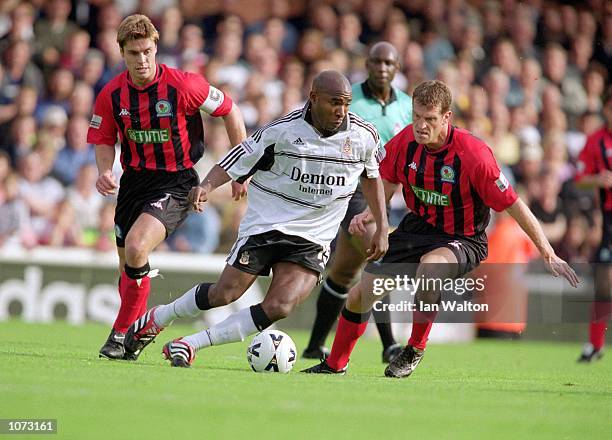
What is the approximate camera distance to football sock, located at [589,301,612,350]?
11312 millimetres

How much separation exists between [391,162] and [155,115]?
1.72 meters

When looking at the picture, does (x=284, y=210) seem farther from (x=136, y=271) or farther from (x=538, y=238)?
(x=538, y=238)

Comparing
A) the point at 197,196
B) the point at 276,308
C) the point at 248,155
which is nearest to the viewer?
the point at 197,196

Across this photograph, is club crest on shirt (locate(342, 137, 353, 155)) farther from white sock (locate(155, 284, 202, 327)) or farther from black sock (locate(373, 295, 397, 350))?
black sock (locate(373, 295, 397, 350))

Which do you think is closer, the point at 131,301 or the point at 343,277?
the point at 131,301

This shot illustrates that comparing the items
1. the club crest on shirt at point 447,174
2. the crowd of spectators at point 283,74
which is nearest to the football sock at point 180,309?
the club crest on shirt at point 447,174

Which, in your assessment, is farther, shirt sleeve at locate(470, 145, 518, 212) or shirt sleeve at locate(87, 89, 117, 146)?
shirt sleeve at locate(87, 89, 117, 146)

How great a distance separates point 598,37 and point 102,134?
12479mm

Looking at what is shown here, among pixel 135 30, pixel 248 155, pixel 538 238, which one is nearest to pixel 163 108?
pixel 135 30

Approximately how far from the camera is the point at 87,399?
5617mm

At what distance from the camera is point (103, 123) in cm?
828

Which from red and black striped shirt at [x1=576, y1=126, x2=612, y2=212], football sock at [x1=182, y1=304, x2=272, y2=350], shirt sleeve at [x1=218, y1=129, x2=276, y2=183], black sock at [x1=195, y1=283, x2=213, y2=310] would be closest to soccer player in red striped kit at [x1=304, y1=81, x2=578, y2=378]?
football sock at [x1=182, y1=304, x2=272, y2=350]

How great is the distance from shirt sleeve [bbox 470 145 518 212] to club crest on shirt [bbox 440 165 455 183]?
0.14 metres

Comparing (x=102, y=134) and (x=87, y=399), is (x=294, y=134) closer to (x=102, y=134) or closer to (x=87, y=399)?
(x=102, y=134)
